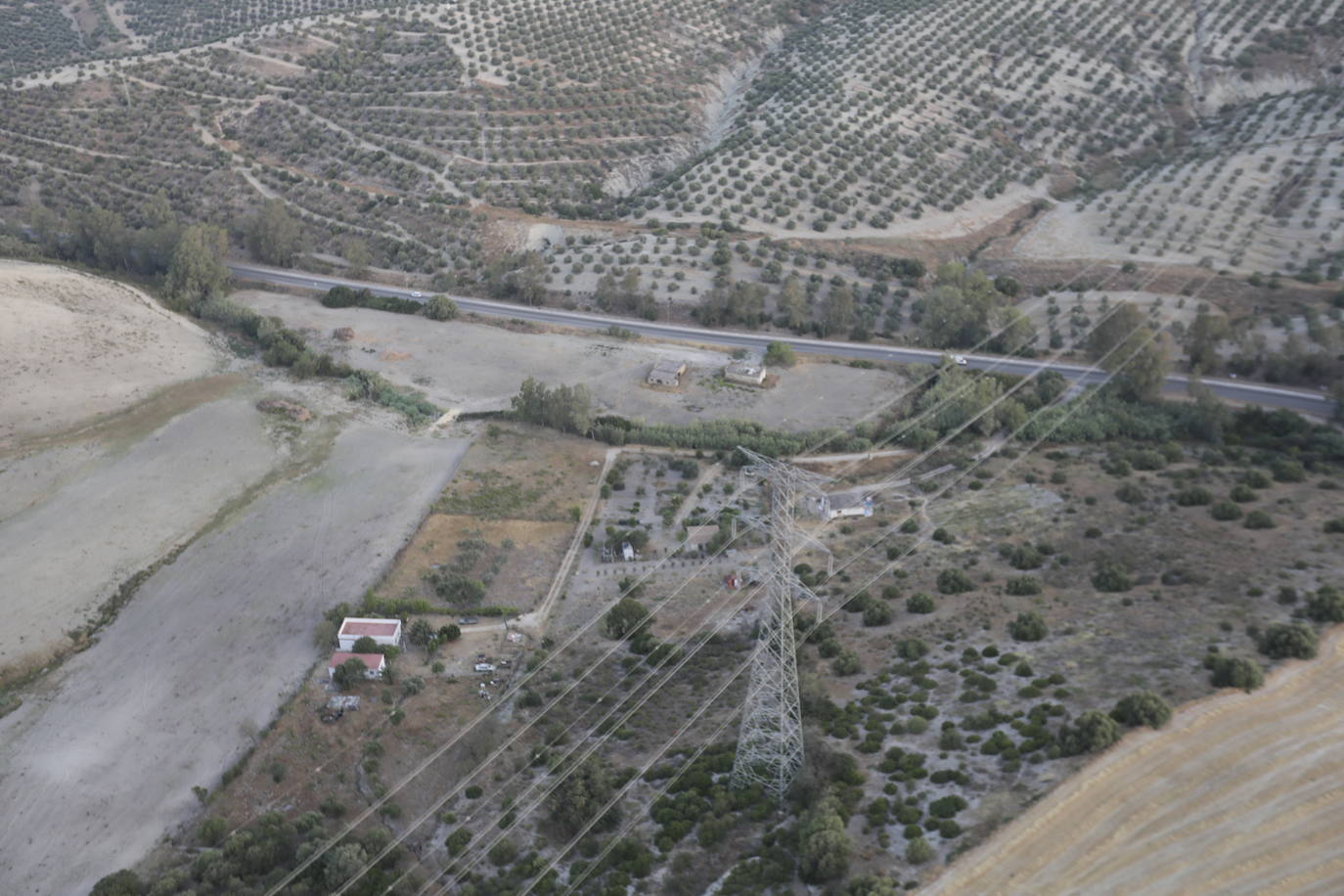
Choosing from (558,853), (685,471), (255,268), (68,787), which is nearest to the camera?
(558,853)

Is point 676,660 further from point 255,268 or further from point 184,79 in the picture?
point 184,79

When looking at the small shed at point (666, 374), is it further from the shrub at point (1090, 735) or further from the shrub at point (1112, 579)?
the shrub at point (1090, 735)

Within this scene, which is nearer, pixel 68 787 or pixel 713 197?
pixel 68 787

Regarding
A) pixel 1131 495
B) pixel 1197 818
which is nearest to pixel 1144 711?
pixel 1197 818

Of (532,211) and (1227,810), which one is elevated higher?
(532,211)

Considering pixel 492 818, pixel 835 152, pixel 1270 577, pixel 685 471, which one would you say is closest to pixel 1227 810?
pixel 1270 577

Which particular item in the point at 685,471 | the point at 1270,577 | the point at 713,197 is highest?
the point at 713,197

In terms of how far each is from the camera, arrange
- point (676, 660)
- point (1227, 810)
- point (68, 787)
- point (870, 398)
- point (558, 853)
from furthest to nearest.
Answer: point (870, 398) < point (676, 660) < point (68, 787) < point (558, 853) < point (1227, 810)
